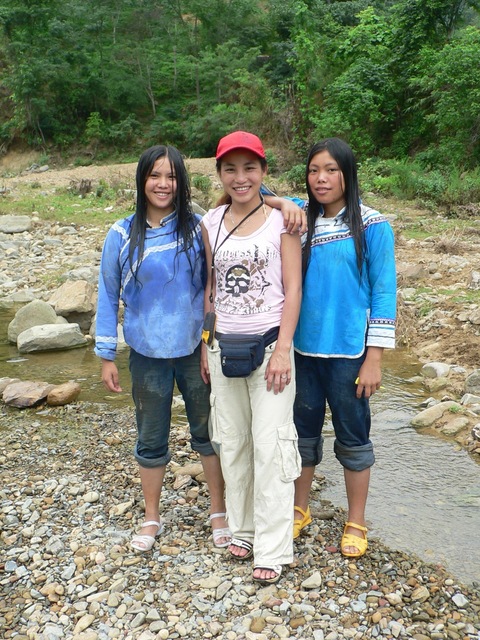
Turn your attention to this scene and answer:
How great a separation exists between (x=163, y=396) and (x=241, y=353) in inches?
21.4

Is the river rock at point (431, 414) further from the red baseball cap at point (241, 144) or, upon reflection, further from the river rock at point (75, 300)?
the river rock at point (75, 300)

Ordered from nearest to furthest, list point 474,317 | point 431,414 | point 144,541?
point 144,541 < point 431,414 < point 474,317

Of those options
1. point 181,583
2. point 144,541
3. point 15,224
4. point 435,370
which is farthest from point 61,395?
point 15,224

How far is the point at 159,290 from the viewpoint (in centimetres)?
276

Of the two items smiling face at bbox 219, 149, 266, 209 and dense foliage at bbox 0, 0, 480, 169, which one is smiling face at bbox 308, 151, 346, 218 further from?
dense foliage at bbox 0, 0, 480, 169

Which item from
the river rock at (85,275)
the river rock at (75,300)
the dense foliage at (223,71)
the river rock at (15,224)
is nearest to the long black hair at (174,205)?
the river rock at (75,300)

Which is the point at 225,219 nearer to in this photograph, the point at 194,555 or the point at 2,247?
the point at 194,555

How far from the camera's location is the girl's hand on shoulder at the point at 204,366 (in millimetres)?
2789

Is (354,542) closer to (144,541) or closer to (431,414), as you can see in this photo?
(144,541)

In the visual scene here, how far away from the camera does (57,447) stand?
178 inches

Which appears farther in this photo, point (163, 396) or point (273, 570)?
point (163, 396)

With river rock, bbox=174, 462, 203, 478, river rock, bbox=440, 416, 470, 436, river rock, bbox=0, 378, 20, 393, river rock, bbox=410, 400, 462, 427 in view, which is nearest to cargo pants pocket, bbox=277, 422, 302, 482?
river rock, bbox=174, 462, 203, 478

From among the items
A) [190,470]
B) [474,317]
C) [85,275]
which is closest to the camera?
[190,470]

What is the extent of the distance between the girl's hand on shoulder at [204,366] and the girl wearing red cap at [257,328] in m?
0.03
